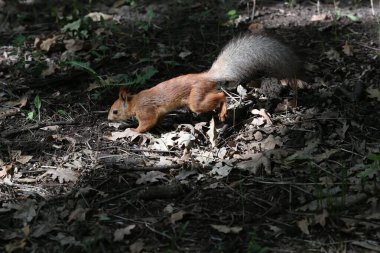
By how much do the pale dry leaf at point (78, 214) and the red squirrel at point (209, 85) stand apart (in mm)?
1401

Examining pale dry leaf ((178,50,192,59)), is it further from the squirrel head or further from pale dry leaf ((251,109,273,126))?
pale dry leaf ((251,109,273,126))

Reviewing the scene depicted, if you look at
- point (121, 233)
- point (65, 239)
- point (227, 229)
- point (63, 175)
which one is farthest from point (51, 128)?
point (227, 229)

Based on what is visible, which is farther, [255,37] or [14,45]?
[14,45]

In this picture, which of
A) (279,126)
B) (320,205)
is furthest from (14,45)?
(320,205)

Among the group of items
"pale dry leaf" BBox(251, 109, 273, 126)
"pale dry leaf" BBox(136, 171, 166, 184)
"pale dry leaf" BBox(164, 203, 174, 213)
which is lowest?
"pale dry leaf" BBox(164, 203, 174, 213)

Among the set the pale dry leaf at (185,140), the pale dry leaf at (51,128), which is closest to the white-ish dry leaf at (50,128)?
the pale dry leaf at (51,128)

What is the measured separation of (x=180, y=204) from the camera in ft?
14.2

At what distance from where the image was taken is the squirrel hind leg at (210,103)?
17.9 ft

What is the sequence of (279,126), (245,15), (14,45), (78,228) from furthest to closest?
(245,15) → (14,45) → (279,126) → (78,228)

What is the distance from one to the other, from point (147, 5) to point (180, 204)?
4.48 meters

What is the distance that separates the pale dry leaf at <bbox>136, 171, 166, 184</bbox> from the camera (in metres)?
4.61

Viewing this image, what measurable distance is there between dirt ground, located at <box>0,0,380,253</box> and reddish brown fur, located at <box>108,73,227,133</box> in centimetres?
16

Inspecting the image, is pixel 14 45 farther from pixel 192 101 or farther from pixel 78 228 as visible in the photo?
pixel 78 228

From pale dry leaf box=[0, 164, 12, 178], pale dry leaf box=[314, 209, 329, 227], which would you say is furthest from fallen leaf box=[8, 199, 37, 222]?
pale dry leaf box=[314, 209, 329, 227]
